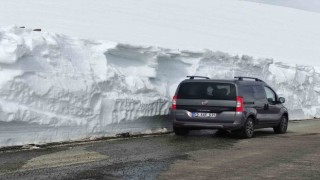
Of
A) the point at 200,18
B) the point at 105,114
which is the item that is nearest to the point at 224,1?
the point at 200,18

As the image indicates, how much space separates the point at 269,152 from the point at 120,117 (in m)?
4.19

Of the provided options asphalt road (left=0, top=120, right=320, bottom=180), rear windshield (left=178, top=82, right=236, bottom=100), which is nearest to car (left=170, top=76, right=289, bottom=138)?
rear windshield (left=178, top=82, right=236, bottom=100)

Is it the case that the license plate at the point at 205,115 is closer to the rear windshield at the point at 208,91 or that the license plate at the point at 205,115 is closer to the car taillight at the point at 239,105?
the rear windshield at the point at 208,91

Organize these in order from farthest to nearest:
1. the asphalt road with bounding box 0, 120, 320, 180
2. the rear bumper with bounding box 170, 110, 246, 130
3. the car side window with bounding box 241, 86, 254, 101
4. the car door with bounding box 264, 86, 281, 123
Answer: the car door with bounding box 264, 86, 281, 123 → the car side window with bounding box 241, 86, 254, 101 → the rear bumper with bounding box 170, 110, 246, 130 → the asphalt road with bounding box 0, 120, 320, 180

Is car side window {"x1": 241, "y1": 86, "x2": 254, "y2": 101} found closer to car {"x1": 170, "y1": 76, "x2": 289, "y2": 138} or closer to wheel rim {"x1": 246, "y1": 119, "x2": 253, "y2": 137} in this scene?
car {"x1": 170, "y1": 76, "x2": 289, "y2": 138}

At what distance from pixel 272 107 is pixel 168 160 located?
20.9 feet

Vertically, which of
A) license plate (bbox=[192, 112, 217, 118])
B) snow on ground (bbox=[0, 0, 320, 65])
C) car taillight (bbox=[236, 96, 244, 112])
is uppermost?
snow on ground (bbox=[0, 0, 320, 65])

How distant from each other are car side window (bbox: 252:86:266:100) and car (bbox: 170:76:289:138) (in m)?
0.06

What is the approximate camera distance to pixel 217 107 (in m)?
13.1

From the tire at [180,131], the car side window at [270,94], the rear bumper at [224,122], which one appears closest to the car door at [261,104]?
the car side window at [270,94]

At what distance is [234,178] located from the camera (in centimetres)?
767

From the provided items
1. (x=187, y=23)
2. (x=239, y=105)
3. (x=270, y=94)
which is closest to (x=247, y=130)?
(x=239, y=105)

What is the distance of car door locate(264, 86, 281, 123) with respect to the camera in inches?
580

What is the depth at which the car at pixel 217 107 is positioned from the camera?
1305cm
